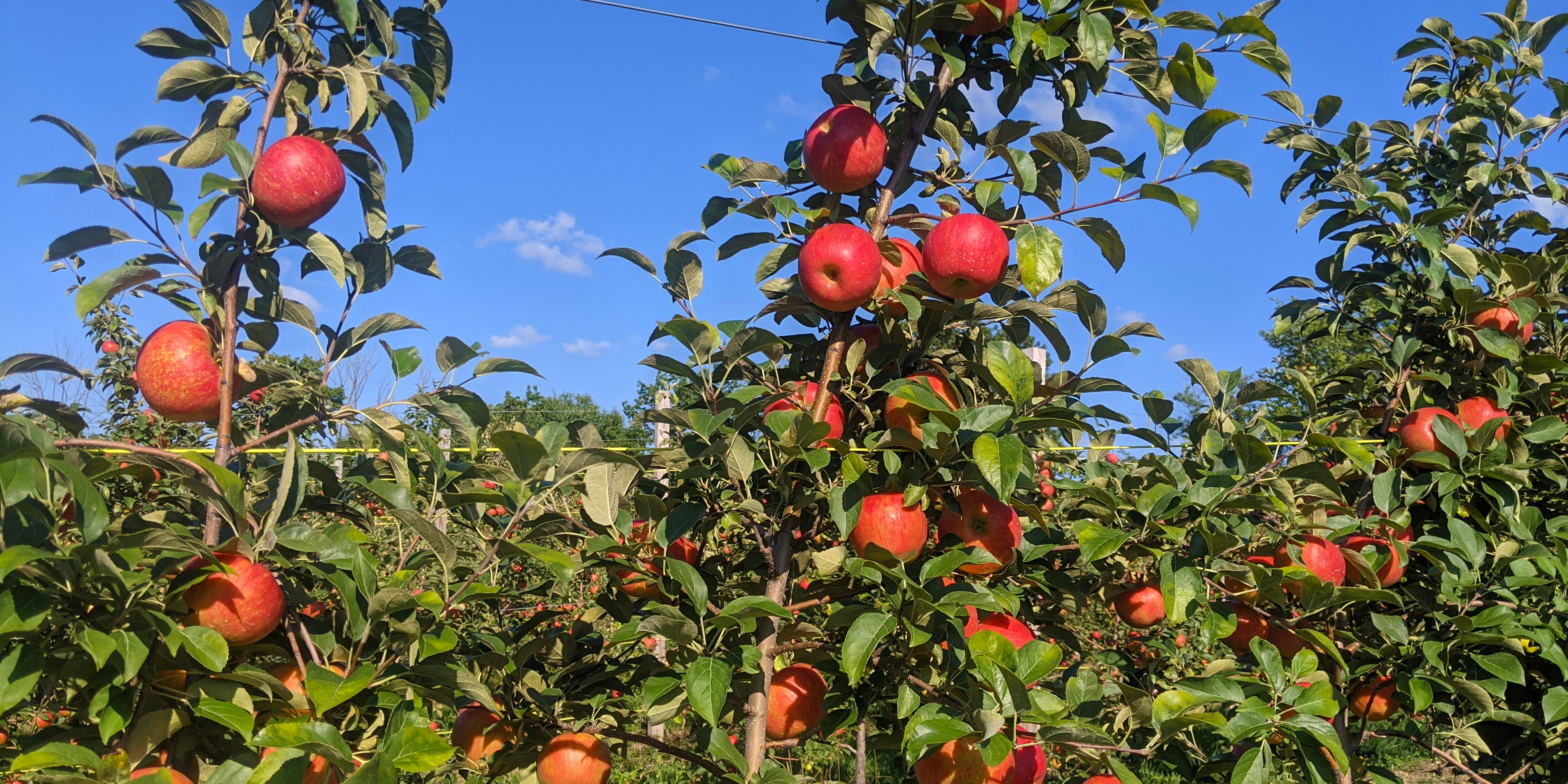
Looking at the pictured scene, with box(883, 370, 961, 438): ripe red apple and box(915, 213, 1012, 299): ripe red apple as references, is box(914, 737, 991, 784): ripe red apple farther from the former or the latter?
box(915, 213, 1012, 299): ripe red apple

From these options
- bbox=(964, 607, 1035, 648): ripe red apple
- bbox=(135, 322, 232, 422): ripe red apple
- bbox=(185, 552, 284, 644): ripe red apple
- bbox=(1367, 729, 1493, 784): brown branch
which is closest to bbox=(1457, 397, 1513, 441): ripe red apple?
bbox=(1367, 729, 1493, 784): brown branch

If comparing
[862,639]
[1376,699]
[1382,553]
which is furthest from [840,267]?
[1376,699]

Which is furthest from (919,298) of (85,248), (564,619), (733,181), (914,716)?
(564,619)

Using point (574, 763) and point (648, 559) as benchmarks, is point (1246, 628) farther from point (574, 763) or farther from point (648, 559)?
point (574, 763)

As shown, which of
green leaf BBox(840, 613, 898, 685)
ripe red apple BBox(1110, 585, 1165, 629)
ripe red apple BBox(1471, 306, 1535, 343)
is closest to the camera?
green leaf BBox(840, 613, 898, 685)

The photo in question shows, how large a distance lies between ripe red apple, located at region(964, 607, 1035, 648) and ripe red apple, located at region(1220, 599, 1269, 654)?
21.9 inches

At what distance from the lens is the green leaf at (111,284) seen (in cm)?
139

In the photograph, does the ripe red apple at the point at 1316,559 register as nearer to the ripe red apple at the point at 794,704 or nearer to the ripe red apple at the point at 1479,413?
the ripe red apple at the point at 1479,413

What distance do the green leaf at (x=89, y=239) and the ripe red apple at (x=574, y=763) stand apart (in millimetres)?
1081

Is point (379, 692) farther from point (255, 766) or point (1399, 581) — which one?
point (1399, 581)

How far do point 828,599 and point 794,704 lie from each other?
7.7 inches

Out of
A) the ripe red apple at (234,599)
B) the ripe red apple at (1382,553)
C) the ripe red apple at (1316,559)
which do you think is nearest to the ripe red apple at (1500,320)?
the ripe red apple at (1382,553)

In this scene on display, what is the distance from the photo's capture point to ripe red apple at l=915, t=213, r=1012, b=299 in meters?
1.55

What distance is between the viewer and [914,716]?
1.46 m
